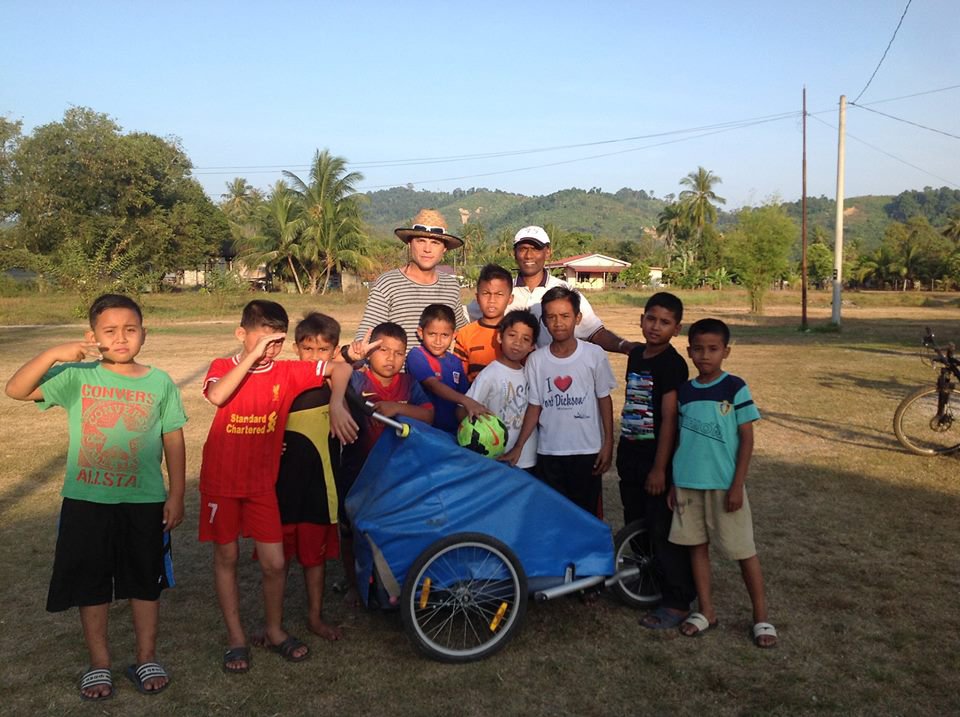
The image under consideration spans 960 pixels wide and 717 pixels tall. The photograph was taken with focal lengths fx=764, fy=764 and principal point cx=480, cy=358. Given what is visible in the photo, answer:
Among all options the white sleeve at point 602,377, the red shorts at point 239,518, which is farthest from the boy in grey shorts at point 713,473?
the red shorts at point 239,518

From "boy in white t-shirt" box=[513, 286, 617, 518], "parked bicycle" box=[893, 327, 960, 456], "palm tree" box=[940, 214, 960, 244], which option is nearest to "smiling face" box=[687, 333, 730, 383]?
"boy in white t-shirt" box=[513, 286, 617, 518]

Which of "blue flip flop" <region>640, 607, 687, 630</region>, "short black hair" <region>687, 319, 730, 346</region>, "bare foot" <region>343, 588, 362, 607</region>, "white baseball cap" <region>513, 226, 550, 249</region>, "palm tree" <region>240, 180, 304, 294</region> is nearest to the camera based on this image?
"short black hair" <region>687, 319, 730, 346</region>

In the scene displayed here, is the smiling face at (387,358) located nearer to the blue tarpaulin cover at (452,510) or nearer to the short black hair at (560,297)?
the blue tarpaulin cover at (452,510)

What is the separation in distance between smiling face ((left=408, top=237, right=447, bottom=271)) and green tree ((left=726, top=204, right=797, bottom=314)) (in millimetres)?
29553

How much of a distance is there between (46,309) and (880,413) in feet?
92.2

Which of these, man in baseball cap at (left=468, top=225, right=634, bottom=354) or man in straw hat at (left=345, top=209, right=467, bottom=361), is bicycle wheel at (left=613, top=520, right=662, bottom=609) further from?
man in straw hat at (left=345, top=209, right=467, bottom=361)

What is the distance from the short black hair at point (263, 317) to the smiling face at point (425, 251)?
1099 millimetres

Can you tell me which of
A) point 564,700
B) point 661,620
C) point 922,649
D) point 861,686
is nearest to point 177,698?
point 564,700

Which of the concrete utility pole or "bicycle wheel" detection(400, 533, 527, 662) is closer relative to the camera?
"bicycle wheel" detection(400, 533, 527, 662)

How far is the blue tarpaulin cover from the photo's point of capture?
3.24 meters

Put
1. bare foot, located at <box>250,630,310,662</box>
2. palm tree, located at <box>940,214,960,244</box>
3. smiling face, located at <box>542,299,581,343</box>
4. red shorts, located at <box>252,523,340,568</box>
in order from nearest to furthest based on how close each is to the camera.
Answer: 1. bare foot, located at <box>250,630,310,662</box>
2. red shorts, located at <box>252,523,340,568</box>
3. smiling face, located at <box>542,299,581,343</box>
4. palm tree, located at <box>940,214,960,244</box>

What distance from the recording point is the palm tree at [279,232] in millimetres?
41750

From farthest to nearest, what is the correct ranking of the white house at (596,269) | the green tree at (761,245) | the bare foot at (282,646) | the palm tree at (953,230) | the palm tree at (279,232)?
the palm tree at (953,230), the white house at (596,269), the palm tree at (279,232), the green tree at (761,245), the bare foot at (282,646)

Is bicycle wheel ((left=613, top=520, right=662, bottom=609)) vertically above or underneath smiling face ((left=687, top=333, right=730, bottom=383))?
underneath
